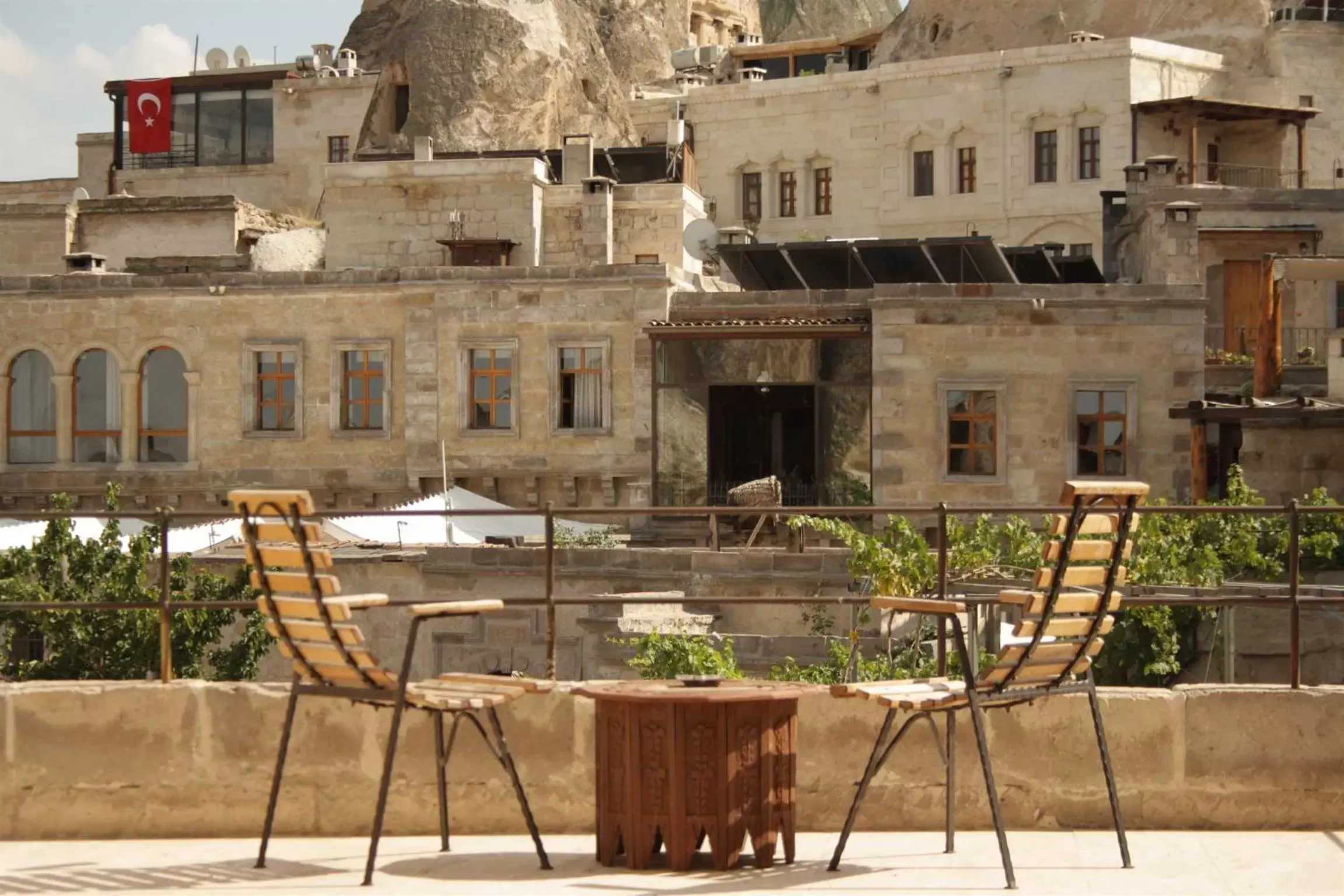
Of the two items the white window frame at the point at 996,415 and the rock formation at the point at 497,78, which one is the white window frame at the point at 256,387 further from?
the rock formation at the point at 497,78

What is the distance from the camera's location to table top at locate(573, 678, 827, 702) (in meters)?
7.00

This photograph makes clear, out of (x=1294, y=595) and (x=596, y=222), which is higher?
(x=596, y=222)

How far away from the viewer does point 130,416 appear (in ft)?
117

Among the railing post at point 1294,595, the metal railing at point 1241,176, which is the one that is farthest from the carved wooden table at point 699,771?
the metal railing at point 1241,176

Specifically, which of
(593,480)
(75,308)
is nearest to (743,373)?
(593,480)

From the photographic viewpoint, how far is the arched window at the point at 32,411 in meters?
36.3

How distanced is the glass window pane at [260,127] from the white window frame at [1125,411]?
33.9m

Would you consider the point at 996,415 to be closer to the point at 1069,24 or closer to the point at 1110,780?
the point at 1110,780

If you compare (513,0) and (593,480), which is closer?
(593,480)

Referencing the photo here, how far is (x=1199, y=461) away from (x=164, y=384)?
1709 cm

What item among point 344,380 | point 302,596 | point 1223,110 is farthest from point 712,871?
point 1223,110

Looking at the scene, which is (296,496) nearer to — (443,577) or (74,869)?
(74,869)

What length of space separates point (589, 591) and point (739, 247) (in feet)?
40.8

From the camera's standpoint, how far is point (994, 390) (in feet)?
103
